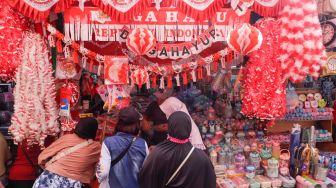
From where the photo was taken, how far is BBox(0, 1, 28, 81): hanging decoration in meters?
3.03

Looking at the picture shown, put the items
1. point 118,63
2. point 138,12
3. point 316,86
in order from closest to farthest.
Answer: point 138,12 < point 118,63 < point 316,86

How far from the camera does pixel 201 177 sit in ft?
7.96

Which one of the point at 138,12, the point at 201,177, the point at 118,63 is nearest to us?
the point at 201,177

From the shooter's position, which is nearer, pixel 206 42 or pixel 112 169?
pixel 112 169

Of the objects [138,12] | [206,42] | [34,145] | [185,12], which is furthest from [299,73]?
[34,145]

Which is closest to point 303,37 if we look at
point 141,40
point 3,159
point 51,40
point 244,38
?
point 244,38

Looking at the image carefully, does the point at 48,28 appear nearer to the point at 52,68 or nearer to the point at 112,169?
the point at 52,68

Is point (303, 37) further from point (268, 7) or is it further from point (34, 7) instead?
point (34, 7)

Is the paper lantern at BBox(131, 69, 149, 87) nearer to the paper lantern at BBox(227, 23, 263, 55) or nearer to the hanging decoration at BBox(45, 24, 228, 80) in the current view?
the hanging decoration at BBox(45, 24, 228, 80)

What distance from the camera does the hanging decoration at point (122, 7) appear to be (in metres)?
3.09

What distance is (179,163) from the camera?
241 cm

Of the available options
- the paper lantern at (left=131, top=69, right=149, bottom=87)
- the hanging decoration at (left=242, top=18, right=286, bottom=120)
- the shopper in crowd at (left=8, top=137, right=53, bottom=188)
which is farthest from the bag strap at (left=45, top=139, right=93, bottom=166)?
the hanging decoration at (left=242, top=18, right=286, bottom=120)

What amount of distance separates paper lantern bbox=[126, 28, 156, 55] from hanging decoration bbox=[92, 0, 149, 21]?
0.95 ft

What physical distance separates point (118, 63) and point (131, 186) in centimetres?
136
